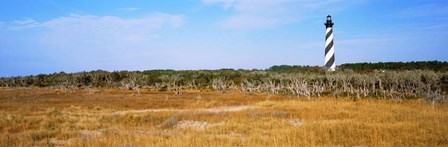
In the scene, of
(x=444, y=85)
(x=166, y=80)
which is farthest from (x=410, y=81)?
(x=166, y=80)

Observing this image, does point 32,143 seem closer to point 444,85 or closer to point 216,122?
point 216,122

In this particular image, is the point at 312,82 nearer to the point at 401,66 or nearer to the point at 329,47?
the point at 329,47

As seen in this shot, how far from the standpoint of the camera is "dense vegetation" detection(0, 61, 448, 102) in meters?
37.9

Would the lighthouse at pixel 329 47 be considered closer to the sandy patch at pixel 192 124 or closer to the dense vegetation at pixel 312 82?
the dense vegetation at pixel 312 82

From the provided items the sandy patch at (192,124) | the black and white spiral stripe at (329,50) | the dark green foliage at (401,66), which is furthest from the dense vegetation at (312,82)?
the sandy patch at (192,124)

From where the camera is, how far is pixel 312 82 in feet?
164

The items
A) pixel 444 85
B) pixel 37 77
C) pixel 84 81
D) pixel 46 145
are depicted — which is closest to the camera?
pixel 46 145

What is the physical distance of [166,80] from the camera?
234 feet

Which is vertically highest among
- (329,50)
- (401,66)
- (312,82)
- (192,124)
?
(329,50)

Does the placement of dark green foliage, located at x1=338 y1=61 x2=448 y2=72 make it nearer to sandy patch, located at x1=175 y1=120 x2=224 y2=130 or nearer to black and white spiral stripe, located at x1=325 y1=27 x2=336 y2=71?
black and white spiral stripe, located at x1=325 y1=27 x2=336 y2=71

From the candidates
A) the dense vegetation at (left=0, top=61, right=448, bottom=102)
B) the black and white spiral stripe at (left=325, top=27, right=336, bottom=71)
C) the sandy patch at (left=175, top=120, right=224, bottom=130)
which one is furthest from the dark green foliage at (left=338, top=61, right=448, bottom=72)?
the sandy patch at (left=175, top=120, right=224, bottom=130)

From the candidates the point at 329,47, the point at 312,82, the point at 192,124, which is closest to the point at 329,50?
the point at 329,47

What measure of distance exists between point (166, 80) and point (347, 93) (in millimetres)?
37963

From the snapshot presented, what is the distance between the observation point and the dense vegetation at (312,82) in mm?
37875
